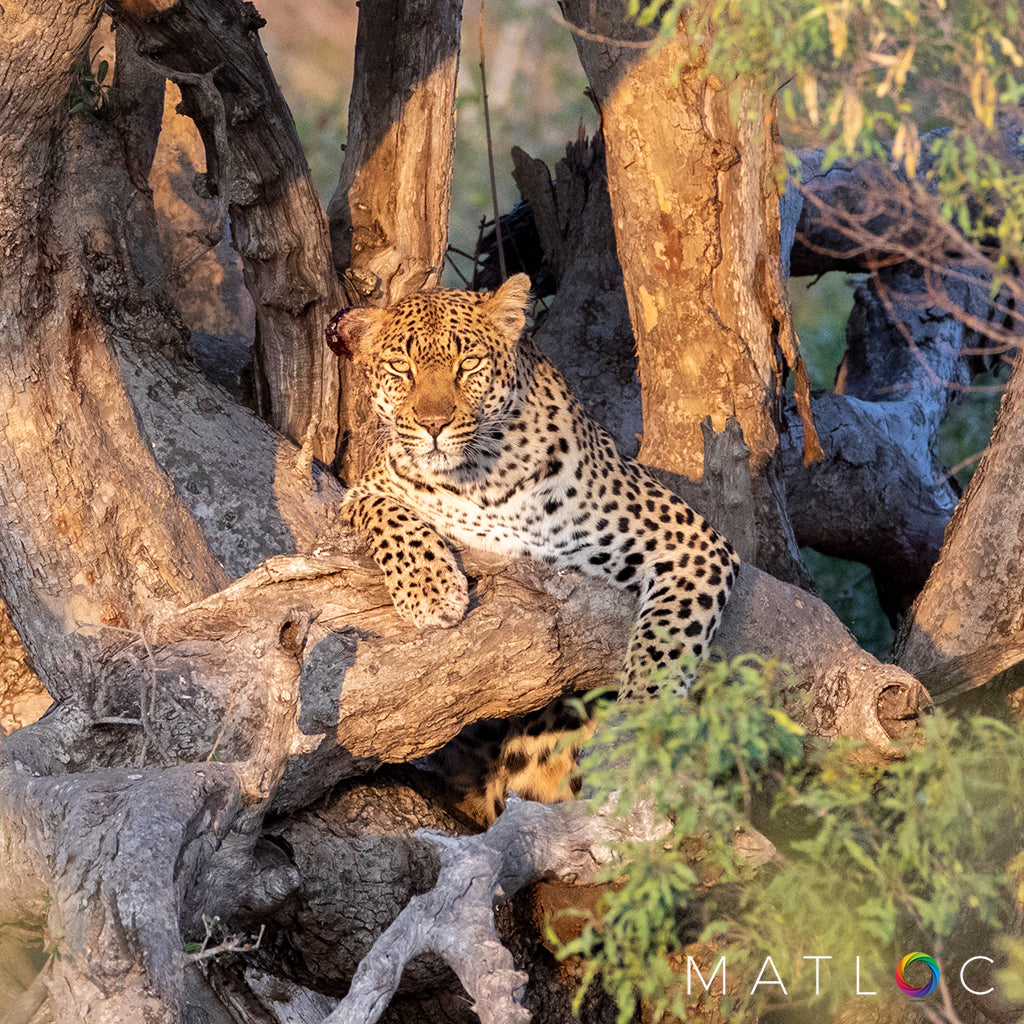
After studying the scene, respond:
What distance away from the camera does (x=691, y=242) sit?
7.37m

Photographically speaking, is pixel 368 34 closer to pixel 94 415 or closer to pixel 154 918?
pixel 94 415

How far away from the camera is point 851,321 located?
1183cm

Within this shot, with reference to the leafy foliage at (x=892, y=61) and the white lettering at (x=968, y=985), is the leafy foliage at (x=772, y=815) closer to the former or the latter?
the leafy foliage at (x=892, y=61)

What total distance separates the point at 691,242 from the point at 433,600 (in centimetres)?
299

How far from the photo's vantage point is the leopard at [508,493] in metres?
5.66

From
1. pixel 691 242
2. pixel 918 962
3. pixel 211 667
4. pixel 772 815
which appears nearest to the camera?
pixel 772 815

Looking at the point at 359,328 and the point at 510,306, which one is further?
the point at 359,328

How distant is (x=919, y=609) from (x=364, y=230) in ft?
13.3

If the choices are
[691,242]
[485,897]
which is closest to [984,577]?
[691,242]

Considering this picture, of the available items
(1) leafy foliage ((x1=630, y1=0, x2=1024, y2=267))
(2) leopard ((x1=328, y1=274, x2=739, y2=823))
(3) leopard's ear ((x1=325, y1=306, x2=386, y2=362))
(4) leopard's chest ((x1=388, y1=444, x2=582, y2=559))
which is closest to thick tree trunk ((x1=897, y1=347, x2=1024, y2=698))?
(2) leopard ((x1=328, y1=274, x2=739, y2=823))

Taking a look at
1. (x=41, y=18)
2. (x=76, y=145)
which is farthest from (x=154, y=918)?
(x=76, y=145)

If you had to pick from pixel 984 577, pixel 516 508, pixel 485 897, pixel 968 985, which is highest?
pixel 984 577

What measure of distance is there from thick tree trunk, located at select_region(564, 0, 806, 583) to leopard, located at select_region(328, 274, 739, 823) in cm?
139

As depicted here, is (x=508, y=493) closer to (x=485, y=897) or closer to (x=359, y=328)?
(x=359, y=328)
